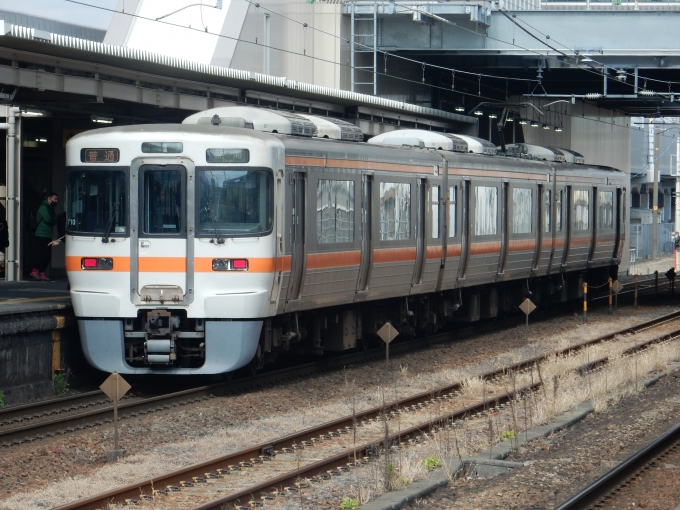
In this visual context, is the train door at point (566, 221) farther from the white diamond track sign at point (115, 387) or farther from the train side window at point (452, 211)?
the white diamond track sign at point (115, 387)

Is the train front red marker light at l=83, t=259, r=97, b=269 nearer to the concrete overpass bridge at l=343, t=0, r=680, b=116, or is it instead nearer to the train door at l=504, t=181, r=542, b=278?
the train door at l=504, t=181, r=542, b=278

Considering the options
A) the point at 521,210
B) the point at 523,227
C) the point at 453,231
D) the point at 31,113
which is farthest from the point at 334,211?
the point at 523,227

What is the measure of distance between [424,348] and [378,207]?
11.8 feet

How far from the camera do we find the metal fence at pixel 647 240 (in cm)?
4962

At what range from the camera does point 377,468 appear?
9156mm

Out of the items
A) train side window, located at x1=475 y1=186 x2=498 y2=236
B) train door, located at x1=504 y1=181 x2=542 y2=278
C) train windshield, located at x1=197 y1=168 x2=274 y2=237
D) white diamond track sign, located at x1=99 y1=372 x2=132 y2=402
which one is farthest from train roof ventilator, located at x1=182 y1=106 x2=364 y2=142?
train door, located at x1=504 y1=181 x2=542 y2=278

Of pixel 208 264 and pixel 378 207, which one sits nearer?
pixel 208 264

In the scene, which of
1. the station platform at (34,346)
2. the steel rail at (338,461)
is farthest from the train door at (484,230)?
the station platform at (34,346)

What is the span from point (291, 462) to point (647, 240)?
4580cm

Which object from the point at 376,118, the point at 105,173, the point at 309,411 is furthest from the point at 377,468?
the point at 376,118

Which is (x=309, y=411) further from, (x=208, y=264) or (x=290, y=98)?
(x=290, y=98)

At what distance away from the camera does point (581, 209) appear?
976 inches

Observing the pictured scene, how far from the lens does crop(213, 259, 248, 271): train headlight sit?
1281 centimetres

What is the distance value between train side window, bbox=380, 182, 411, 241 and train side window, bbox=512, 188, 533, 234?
15.5 feet
